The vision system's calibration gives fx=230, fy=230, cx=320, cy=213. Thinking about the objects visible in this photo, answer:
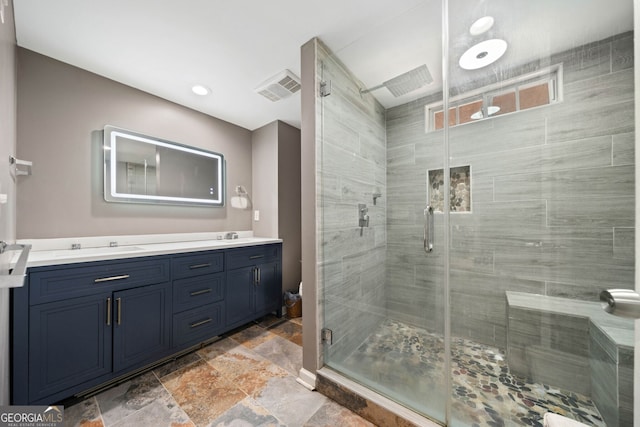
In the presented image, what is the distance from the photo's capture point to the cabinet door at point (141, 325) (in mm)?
1449

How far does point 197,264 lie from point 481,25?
97.1 inches

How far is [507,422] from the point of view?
112 centimetres

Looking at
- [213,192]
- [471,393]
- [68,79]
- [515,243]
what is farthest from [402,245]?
[68,79]

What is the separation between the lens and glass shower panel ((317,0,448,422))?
1430 mm

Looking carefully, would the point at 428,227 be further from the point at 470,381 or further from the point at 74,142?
the point at 74,142

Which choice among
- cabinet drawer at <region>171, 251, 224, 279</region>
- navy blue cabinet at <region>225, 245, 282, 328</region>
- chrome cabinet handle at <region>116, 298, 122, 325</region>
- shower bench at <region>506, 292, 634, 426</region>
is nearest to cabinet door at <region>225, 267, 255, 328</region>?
navy blue cabinet at <region>225, 245, 282, 328</region>

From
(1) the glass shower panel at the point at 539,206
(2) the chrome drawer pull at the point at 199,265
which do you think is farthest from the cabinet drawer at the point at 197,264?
(1) the glass shower panel at the point at 539,206

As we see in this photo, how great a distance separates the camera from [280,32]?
58.1 inches

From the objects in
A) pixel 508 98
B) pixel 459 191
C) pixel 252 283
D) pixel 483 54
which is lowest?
pixel 252 283

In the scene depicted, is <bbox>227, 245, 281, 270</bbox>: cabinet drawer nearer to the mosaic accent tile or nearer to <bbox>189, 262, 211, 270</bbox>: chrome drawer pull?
<bbox>189, 262, 211, 270</bbox>: chrome drawer pull

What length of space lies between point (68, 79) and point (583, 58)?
10.8 ft

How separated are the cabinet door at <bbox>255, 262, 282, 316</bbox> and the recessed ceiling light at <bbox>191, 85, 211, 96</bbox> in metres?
1.72

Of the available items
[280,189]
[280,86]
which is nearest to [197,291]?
[280,189]

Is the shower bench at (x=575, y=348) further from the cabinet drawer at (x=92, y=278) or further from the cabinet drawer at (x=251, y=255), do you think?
the cabinet drawer at (x=92, y=278)
